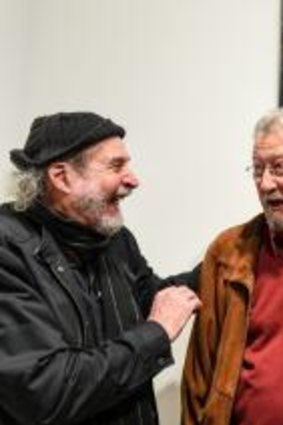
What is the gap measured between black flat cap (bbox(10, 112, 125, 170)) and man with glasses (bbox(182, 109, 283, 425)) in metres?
0.38

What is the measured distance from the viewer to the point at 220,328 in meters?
1.74

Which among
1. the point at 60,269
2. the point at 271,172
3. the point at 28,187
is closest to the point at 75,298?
the point at 60,269

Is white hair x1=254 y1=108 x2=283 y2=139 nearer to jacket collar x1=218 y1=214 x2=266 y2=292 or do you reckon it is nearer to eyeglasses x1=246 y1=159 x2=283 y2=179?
eyeglasses x1=246 y1=159 x2=283 y2=179

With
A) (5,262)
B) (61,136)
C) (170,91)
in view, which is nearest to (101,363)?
(5,262)

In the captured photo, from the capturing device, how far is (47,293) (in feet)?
5.01

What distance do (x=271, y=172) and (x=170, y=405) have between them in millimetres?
777

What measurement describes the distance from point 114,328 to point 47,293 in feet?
0.64

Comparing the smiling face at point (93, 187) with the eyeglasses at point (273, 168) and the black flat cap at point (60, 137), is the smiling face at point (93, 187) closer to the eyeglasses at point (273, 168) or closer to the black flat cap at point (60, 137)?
the black flat cap at point (60, 137)

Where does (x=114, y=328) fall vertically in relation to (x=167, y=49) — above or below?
below

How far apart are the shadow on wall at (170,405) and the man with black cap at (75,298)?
0.34m

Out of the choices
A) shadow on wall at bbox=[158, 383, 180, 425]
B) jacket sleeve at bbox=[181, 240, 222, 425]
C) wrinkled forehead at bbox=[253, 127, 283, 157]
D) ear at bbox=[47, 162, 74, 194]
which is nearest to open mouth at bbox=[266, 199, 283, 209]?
wrinkled forehead at bbox=[253, 127, 283, 157]

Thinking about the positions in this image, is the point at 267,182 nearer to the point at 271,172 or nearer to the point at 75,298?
the point at 271,172

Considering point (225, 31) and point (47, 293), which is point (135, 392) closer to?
point (47, 293)

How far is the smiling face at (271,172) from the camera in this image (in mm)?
1643
